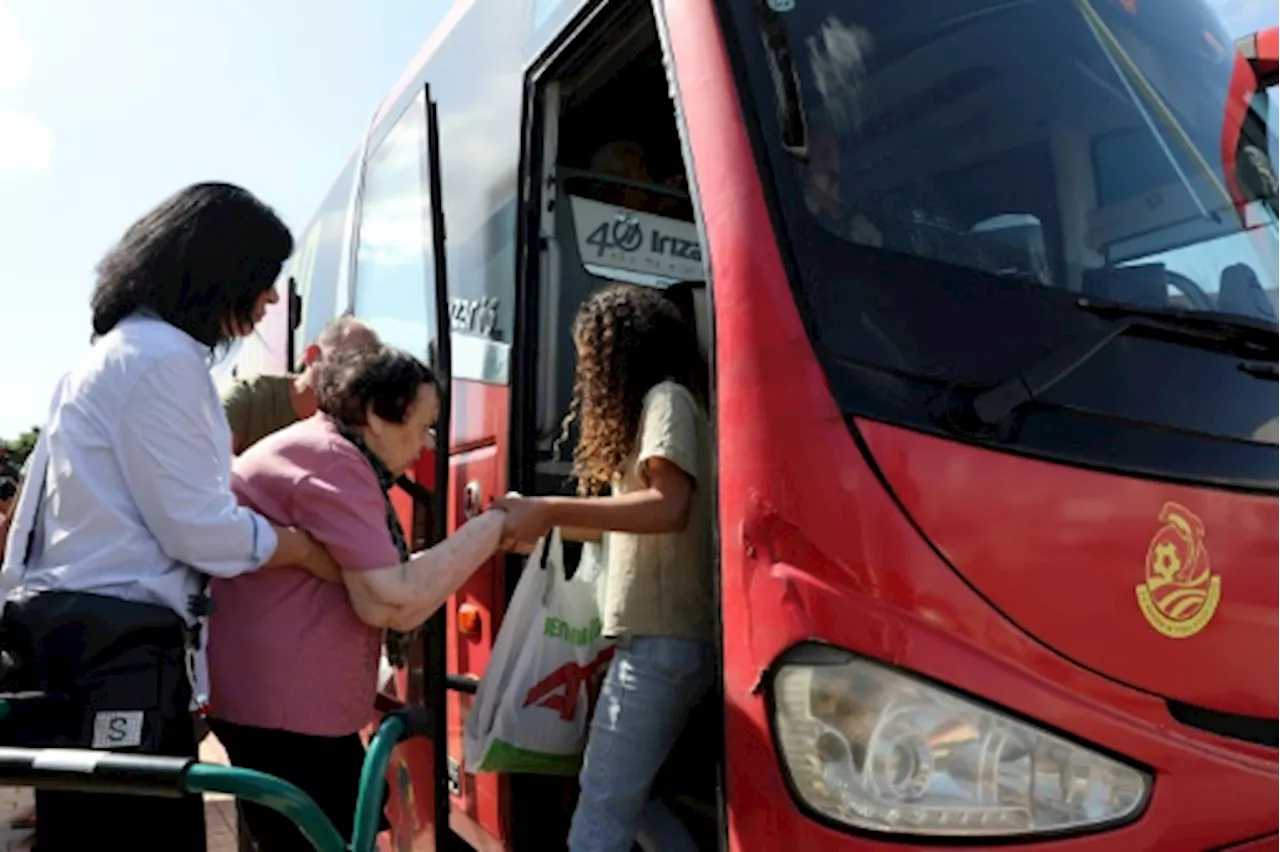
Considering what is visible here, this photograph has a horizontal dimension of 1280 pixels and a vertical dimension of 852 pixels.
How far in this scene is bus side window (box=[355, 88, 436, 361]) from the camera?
2793mm

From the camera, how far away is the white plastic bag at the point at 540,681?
93.0 inches

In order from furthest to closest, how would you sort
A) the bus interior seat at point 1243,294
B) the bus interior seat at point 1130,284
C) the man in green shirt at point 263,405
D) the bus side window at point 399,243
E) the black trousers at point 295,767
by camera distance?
1. the man in green shirt at point 263,405
2. the bus side window at point 399,243
3. the black trousers at point 295,767
4. the bus interior seat at point 1243,294
5. the bus interior seat at point 1130,284

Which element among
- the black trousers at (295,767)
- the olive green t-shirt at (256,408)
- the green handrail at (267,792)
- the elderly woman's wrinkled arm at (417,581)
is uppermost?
the olive green t-shirt at (256,408)

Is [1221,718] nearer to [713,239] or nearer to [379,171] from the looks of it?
[713,239]

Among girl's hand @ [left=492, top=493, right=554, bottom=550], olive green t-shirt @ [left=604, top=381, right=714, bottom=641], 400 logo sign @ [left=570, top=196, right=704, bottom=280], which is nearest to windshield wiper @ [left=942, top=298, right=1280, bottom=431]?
olive green t-shirt @ [left=604, top=381, right=714, bottom=641]

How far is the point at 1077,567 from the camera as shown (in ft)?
5.58

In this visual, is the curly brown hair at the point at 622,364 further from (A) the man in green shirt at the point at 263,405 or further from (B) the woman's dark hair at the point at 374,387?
(A) the man in green shirt at the point at 263,405

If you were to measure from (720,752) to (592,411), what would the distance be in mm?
857

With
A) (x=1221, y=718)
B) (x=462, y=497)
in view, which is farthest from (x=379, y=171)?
(x=1221, y=718)

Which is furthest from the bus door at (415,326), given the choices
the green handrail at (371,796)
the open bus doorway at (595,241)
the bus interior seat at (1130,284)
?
the bus interior seat at (1130,284)

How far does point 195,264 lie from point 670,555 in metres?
1.07

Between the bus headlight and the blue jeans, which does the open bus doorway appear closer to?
the blue jeans

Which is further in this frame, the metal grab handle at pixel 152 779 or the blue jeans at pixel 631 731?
the blue jeans at pixel 631 731

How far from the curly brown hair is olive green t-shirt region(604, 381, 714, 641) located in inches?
3.1
